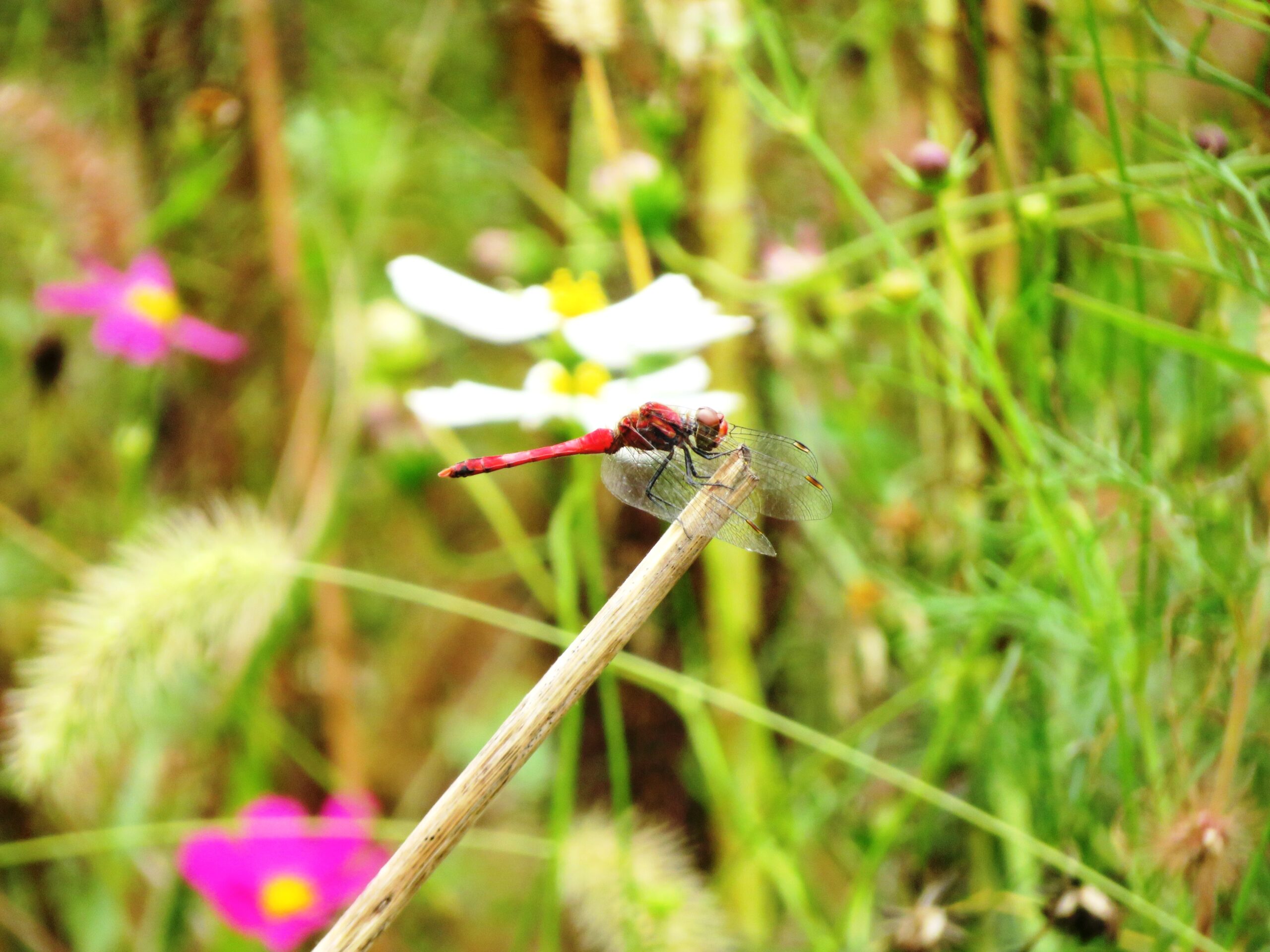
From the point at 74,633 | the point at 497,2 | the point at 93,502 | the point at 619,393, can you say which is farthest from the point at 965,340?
the point at 93,502

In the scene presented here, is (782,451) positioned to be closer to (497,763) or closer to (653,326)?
(653,326)

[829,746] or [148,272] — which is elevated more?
[148,272]

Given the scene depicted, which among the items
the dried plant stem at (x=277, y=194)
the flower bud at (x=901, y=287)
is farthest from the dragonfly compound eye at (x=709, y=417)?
the dried plant stem at (x=277, y=194)

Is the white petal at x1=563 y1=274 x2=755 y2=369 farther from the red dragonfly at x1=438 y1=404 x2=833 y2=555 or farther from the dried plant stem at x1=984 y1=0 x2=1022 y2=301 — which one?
the dried plant stem at x1=984 y1=0 x2=1022 y2=301

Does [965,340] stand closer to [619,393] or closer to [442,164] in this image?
[619,393]

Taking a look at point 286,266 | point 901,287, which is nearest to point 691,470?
point 901,287

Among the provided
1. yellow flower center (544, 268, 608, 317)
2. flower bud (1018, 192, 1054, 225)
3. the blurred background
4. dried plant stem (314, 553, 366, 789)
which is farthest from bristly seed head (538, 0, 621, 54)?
dried plant stem (314, 553, 366, 789)
